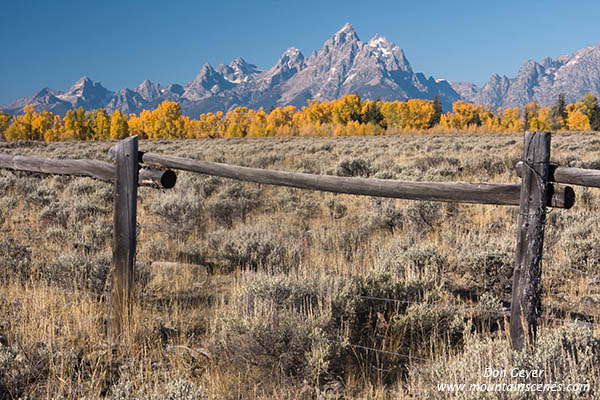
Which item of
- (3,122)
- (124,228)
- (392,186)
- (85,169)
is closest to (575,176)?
(392,186)

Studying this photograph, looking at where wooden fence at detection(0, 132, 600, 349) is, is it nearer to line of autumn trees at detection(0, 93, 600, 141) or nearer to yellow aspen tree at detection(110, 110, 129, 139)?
line of autumn trees at detection(0, 93, 600, 141)

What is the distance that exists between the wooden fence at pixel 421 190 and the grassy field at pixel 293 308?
9.0 inches

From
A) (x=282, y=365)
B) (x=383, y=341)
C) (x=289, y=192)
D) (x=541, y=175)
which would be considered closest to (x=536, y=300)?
(x=541, y=175)

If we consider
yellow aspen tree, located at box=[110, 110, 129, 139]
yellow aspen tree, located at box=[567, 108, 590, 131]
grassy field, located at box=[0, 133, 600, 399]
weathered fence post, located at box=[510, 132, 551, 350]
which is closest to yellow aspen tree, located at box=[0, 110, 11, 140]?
Answer: yellow aspen tree, located at box=[110, 110, 129, 139]

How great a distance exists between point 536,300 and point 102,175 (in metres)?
3.52

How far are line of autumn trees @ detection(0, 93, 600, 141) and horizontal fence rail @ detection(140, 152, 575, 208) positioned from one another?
60.4 metres

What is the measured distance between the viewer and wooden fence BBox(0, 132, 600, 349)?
2.76m

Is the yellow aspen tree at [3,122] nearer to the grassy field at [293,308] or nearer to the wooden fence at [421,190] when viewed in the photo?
the grassy field at [293,308]

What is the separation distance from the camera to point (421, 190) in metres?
3.19

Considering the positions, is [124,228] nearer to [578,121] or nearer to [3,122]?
[578,121]

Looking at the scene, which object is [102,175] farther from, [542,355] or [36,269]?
[542,355]

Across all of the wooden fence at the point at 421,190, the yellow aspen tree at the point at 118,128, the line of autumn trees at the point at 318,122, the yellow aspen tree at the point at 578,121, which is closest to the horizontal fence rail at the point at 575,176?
the wooden fence at the point at 421,190

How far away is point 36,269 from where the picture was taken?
534cm

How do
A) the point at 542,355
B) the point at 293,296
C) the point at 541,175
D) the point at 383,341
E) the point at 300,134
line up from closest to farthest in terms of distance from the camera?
the point at 542,355, the point at 541,175, the point at 383,341, the point at 293,296, the point at 300,134
